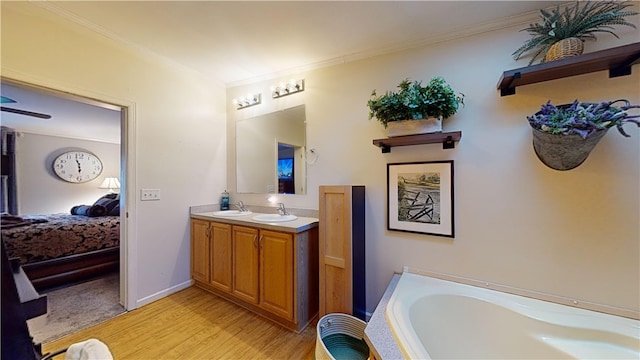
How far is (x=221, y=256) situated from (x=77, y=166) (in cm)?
515

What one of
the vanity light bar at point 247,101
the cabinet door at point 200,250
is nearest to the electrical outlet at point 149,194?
the cabinet door at point 200,250

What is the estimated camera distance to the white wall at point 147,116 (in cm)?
165

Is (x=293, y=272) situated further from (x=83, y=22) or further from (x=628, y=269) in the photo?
(x=83, y=22)

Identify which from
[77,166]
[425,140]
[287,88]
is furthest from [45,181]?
[425,140]

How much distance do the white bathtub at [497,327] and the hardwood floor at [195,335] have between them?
0.80m

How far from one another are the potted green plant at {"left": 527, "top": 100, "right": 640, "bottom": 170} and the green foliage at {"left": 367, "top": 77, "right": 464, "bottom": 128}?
48cm

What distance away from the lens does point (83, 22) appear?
1795 mm

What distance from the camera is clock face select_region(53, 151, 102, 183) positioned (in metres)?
4.84

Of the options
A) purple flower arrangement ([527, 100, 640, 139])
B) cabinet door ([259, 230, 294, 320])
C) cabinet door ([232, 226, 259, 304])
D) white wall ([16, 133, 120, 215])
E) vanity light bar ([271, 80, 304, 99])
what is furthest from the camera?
white wall ([16, 133, 120, 215])

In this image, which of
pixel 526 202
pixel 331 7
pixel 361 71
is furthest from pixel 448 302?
pixel 331 7

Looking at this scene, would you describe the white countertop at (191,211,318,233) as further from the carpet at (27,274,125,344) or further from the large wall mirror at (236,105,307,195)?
the carpet at (27,274,125,344)

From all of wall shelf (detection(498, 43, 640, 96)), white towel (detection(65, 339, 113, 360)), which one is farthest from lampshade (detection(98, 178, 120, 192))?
wall shelf (detection(498, 43, 640, 96))

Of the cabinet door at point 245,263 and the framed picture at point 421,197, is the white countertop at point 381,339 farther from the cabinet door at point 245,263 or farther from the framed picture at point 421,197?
the cabinet door at point 245,263

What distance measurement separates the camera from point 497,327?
1.44 m
